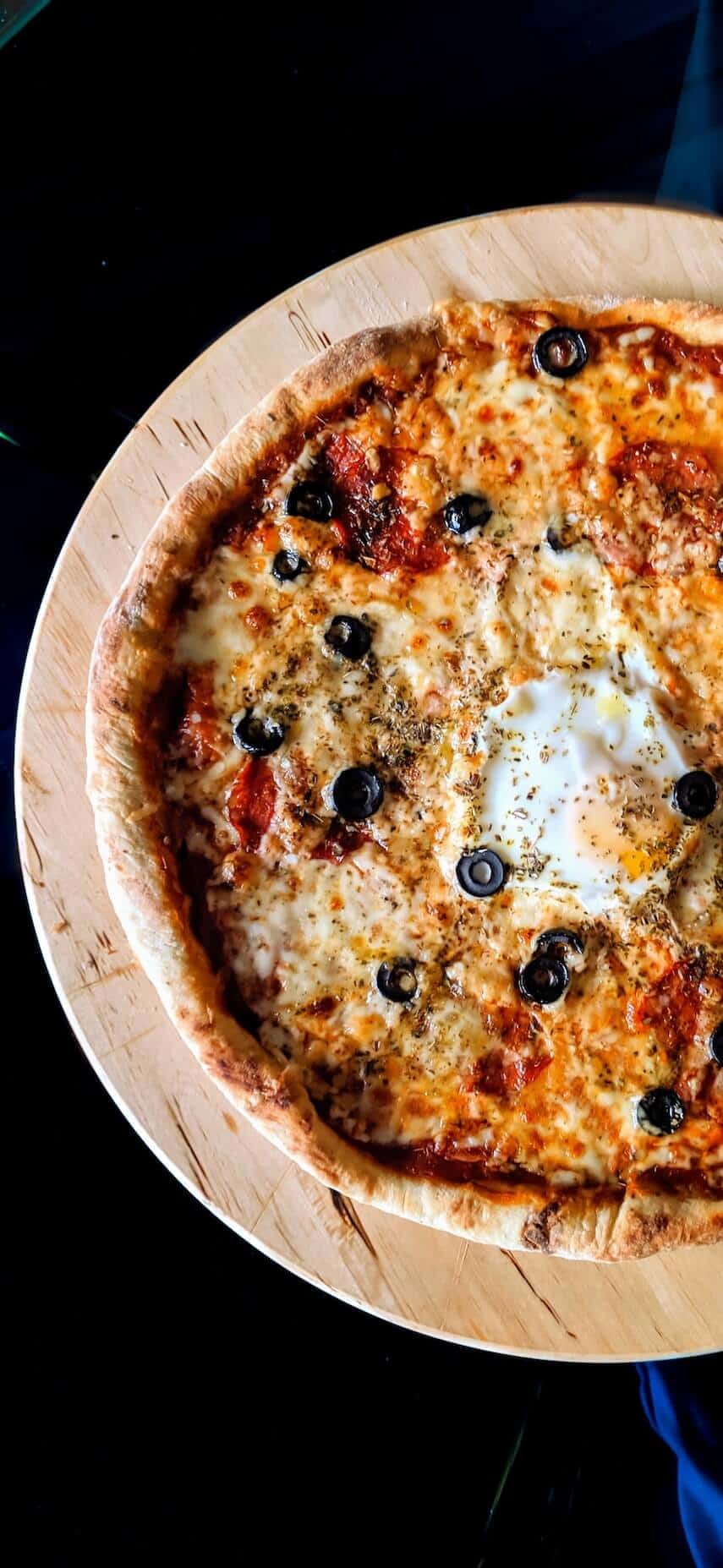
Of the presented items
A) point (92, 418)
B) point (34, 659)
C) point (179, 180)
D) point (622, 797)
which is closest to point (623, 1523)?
point (622, 797)

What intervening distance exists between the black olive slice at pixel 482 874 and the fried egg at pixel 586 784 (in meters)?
0.04

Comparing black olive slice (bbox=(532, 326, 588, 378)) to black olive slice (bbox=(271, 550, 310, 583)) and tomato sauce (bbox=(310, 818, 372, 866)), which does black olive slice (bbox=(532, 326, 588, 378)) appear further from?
tomato sauce (bbox=(310, 818, 372, 866))

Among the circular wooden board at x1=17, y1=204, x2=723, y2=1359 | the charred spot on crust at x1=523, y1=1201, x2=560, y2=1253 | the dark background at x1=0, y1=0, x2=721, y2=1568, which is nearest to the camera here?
the charred spot on crust at x1=523, y1=1201, x2=560, y2=1253

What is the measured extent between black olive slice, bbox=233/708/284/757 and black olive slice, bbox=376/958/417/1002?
696 millimetres

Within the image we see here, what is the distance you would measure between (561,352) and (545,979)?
1.78m

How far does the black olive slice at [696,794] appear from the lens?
130 inches

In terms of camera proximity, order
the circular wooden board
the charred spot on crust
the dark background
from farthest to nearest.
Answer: the dark background < the circular wooden board < the charred spot on crust

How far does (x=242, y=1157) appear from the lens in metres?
3.58

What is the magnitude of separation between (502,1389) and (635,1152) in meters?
1.50

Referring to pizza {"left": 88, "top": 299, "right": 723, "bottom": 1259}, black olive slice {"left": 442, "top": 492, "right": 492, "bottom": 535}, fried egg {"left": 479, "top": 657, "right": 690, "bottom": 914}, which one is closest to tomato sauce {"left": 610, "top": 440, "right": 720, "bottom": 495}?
pizza {"left": 88, "top": 299, "right": 723, "bottom": 1259}

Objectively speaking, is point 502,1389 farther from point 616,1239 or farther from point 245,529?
point 245,529

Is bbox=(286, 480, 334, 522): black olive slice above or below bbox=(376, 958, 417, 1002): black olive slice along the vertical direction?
above

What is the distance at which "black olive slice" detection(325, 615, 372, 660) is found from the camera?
11.1ft

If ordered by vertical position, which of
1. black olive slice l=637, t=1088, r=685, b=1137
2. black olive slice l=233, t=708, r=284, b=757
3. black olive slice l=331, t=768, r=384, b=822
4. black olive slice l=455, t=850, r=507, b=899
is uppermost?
black olive slice l=233, t=708, r=284, b=757
